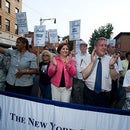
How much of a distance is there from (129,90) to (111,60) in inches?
25.3

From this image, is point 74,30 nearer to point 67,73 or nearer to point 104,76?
point 67,73

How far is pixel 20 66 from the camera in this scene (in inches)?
233

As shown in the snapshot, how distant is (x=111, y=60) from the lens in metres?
5.05

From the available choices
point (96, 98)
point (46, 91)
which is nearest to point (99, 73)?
point (96, 98)

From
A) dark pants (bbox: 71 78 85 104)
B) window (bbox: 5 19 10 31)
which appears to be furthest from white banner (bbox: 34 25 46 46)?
window (bbox: 5 19 10 31)

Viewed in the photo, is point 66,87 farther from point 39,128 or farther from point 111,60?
point 39,128

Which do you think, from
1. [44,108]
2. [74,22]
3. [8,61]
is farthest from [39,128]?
[74,22]

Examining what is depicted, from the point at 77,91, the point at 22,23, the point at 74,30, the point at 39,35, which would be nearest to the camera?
the point at 77,91

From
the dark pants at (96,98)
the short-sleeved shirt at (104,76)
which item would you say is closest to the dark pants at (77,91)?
the dark pants at (96,98)

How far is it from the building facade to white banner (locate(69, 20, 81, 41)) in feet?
84.9

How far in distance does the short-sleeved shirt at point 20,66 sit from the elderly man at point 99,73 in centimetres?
132

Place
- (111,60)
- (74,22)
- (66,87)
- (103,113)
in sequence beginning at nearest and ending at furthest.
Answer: (103,113) < (111,60) < (66,87) < (74,22)

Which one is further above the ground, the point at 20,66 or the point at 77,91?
the point at 20,66

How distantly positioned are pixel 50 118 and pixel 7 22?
119ft
